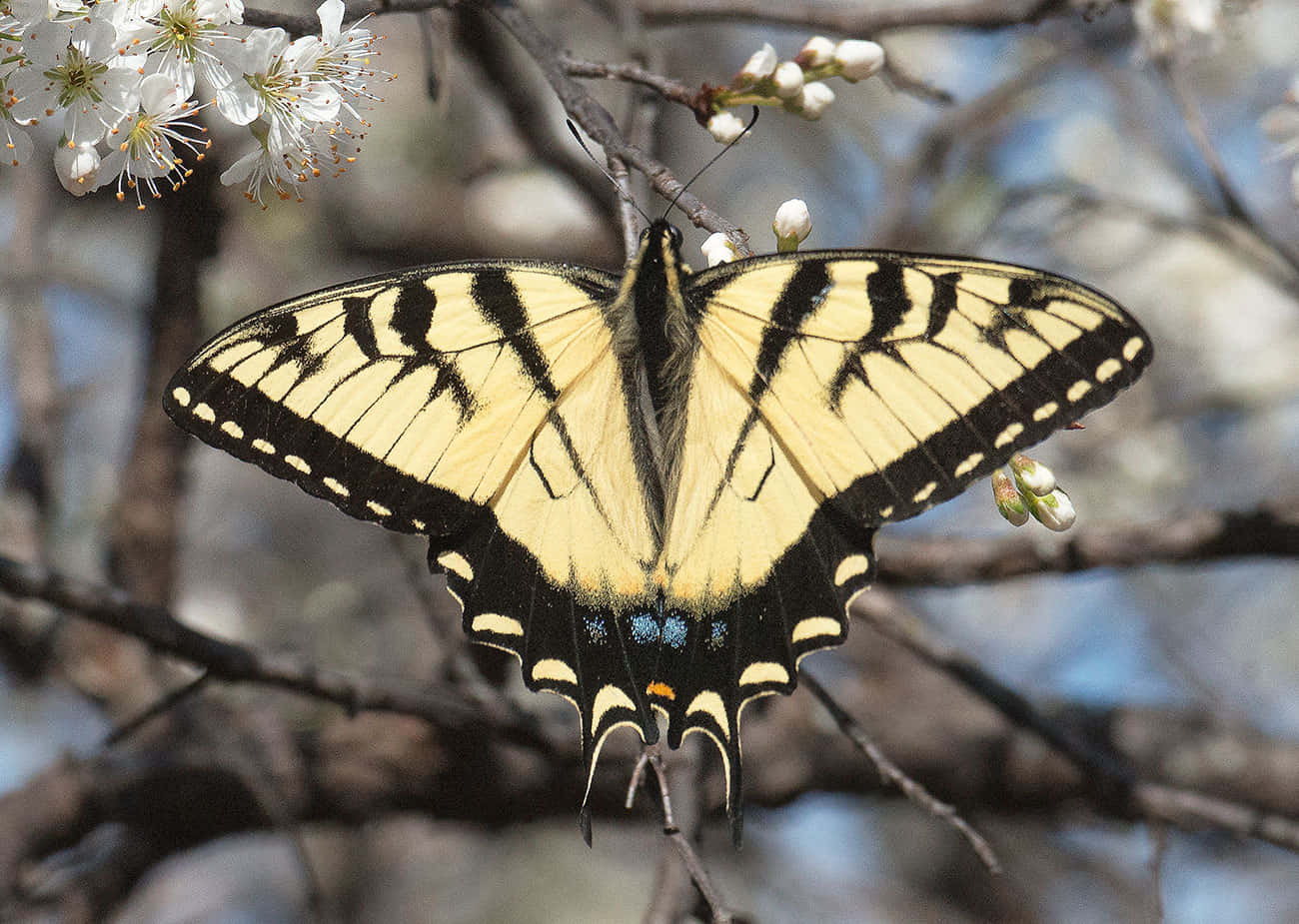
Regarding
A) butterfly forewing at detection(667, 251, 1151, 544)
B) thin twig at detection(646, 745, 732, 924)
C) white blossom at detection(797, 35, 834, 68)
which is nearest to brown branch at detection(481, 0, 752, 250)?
butterfly forewing at detection(667, 251, 1151, 544)

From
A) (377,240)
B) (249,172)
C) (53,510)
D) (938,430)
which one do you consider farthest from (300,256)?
(938,430)

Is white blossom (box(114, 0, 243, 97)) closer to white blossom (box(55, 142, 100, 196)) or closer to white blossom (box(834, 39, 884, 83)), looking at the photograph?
white blossom (box(55, 142, 100, 196))

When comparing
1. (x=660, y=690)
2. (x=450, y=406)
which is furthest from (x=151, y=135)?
(x=660, y=690)

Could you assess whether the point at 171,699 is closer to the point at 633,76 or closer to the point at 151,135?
the point at 151,135

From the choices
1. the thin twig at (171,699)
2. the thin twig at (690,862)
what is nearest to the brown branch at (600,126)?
the thin twig at (690,862)

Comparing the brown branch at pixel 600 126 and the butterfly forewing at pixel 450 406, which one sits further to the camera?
the butterfly forewing at pixel 450 406

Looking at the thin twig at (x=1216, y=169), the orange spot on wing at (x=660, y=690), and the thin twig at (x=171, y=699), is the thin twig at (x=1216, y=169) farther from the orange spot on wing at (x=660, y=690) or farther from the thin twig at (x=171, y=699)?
the thin twig at (x=171, y=699)

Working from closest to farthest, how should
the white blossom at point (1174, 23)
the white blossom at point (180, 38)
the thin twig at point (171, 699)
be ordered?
1. the white blossom at point (180, 38)
2. the thin twig at point (171, 699)
3. the white blossom at point (1174, 23)
